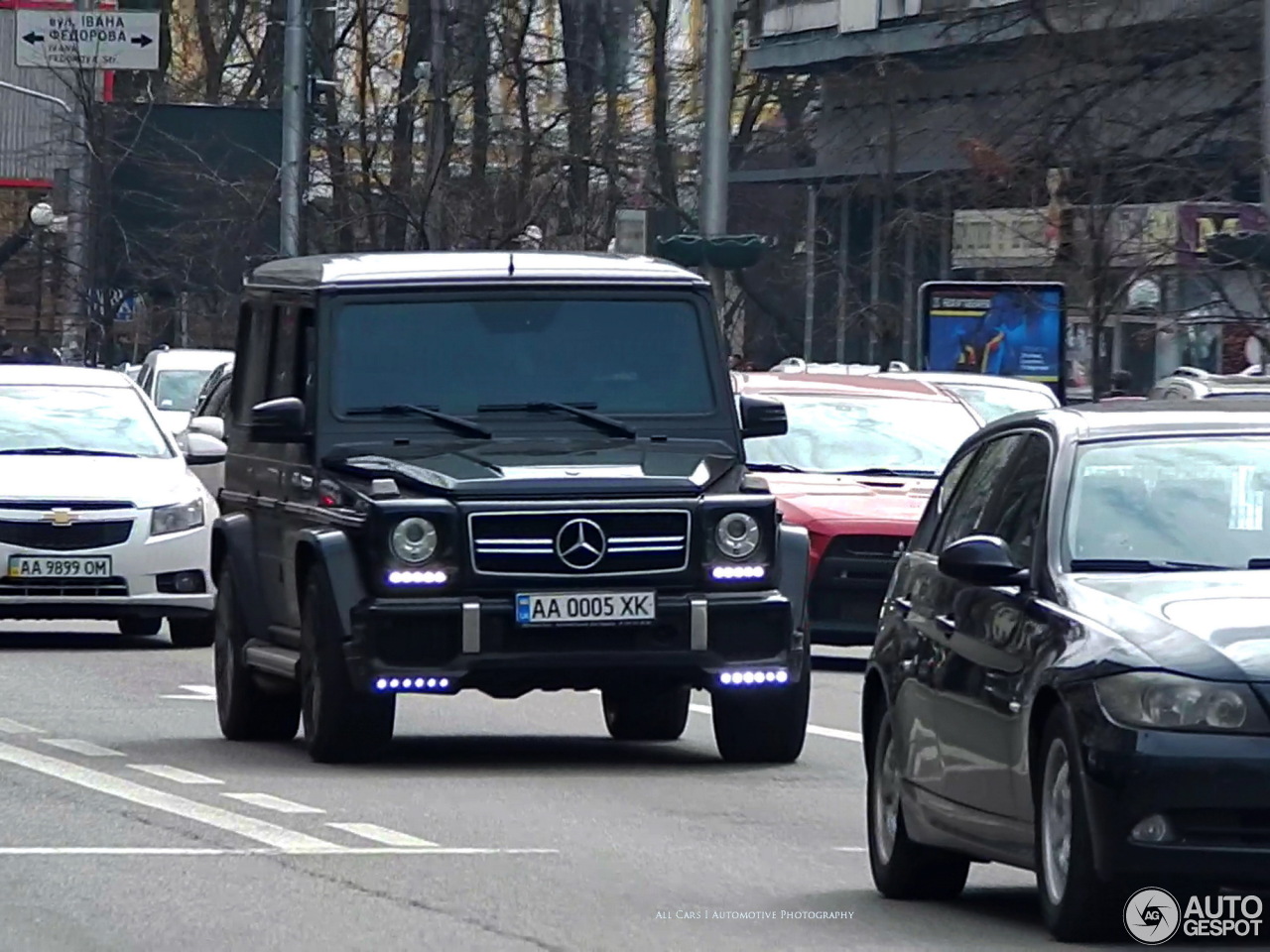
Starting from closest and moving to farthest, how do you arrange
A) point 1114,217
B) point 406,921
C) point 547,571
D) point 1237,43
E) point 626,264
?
point 406,921
point 547,571
point 626,264
point 1114,217
point 1237,43

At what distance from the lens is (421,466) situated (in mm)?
13586

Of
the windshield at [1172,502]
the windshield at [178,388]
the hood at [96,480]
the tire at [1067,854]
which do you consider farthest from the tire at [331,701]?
the windshield at [178,388]

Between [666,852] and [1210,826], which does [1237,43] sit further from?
[1210,826]

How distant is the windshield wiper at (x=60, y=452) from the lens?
67.6ft

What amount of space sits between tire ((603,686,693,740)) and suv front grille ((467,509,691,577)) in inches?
60.3

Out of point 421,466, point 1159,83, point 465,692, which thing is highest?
point 1159,83

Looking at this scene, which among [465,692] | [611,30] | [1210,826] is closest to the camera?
[1210,826]

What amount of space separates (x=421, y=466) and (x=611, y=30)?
126ft

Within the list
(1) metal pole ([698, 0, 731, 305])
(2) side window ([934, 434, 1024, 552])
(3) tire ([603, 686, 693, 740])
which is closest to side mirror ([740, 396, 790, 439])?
(3) tire ([603, 686, 693, 740])

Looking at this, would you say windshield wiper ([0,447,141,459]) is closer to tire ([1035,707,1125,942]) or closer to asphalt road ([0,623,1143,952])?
asphalt road ([0,623,1143,952])

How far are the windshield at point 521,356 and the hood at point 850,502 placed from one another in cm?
467

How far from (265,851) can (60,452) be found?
10.4 metres

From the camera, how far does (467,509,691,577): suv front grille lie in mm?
13266

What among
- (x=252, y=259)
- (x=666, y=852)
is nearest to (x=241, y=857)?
(x=666, y=852)
